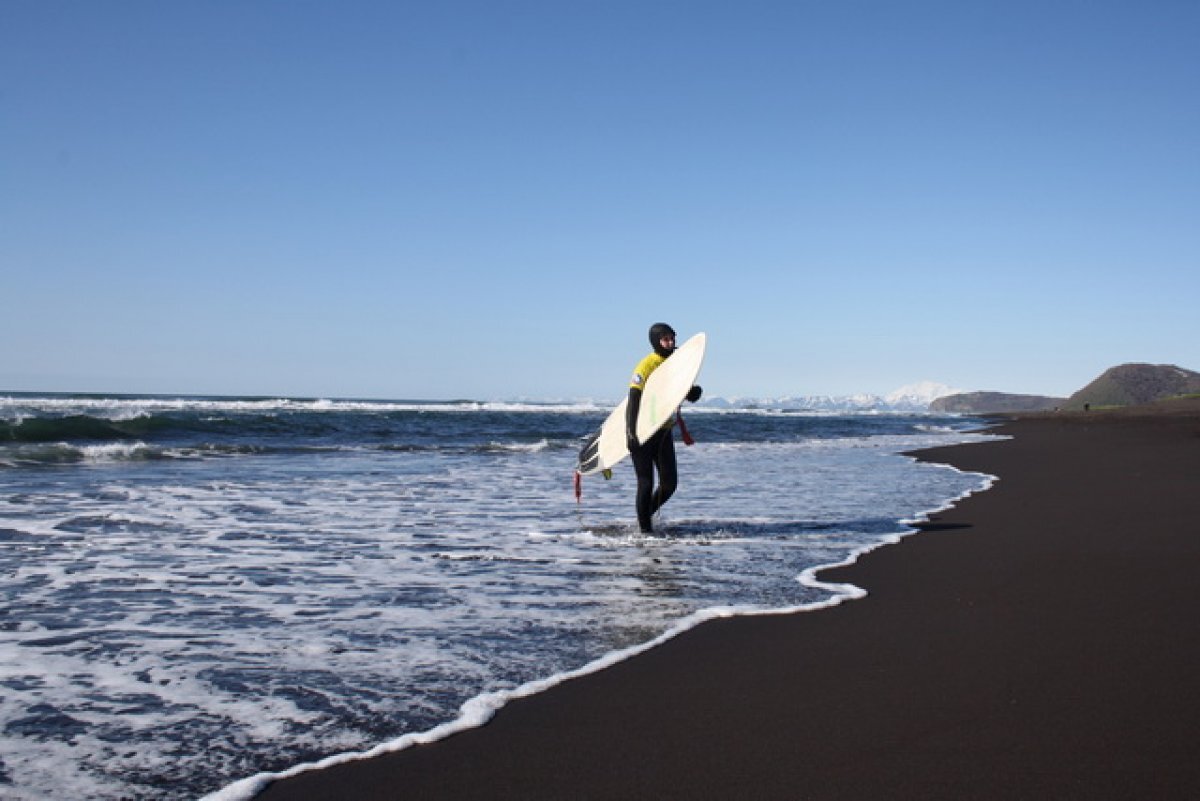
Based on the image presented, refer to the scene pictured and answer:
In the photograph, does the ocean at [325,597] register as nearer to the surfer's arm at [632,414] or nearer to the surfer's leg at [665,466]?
the surfer's leg at [665,466]

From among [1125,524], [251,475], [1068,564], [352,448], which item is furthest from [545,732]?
[352,448]

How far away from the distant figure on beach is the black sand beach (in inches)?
92.5

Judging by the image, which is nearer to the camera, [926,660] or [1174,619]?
[926,660]

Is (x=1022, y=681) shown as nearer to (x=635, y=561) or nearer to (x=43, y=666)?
(x=635, y=561)

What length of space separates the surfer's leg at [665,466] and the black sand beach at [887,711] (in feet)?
7.68

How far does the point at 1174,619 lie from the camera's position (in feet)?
14.1

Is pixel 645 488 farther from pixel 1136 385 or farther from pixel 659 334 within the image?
pixel 1136 385

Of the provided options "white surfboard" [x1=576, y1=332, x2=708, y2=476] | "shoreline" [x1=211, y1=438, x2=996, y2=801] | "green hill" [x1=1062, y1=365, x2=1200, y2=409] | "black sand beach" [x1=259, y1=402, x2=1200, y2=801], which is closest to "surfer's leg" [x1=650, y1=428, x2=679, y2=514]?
"white surfboard" [x1=576, y1=332, x2=708, y2=476]

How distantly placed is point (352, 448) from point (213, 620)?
627 inches

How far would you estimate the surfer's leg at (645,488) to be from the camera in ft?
24.9

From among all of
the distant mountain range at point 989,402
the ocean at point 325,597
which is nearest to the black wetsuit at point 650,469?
the ocean at point 325,597

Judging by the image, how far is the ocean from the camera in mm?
2877

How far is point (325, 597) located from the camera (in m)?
5.00

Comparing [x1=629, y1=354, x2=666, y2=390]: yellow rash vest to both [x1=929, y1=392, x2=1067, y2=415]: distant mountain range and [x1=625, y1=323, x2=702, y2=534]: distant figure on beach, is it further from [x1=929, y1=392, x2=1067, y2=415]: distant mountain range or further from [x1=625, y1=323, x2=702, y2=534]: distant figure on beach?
[x1=929, y1=392, x2=1067, y2=415]: distant mountain range
